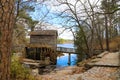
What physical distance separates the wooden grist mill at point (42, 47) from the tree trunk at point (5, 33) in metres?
29.0

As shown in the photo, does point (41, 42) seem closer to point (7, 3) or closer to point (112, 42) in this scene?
point (112, 42)

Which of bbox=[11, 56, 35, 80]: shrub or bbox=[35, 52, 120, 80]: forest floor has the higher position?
bbox=[11, 56, 35, 80]: shrub

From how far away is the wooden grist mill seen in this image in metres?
33.1

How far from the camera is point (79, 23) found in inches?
1025

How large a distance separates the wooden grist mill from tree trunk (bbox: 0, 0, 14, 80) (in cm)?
2900

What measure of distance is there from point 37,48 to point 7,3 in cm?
3149

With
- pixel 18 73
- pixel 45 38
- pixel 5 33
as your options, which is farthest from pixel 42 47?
pixel 5 33

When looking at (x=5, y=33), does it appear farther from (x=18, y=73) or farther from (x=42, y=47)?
(x=42, y=47)

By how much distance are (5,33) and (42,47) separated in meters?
30.7

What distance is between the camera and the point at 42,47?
109 feet

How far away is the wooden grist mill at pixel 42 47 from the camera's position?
33.1 m

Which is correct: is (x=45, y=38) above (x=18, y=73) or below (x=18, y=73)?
above

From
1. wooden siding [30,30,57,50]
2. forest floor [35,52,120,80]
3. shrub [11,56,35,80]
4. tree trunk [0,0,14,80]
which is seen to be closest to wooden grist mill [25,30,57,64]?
wooden siding [30,30,57,50]

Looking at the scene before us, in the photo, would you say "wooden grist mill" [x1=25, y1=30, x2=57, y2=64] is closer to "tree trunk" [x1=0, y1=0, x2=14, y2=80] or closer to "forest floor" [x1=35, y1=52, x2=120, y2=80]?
"forest floor" [x1=35, y1=52, x2=120, y2=80]
